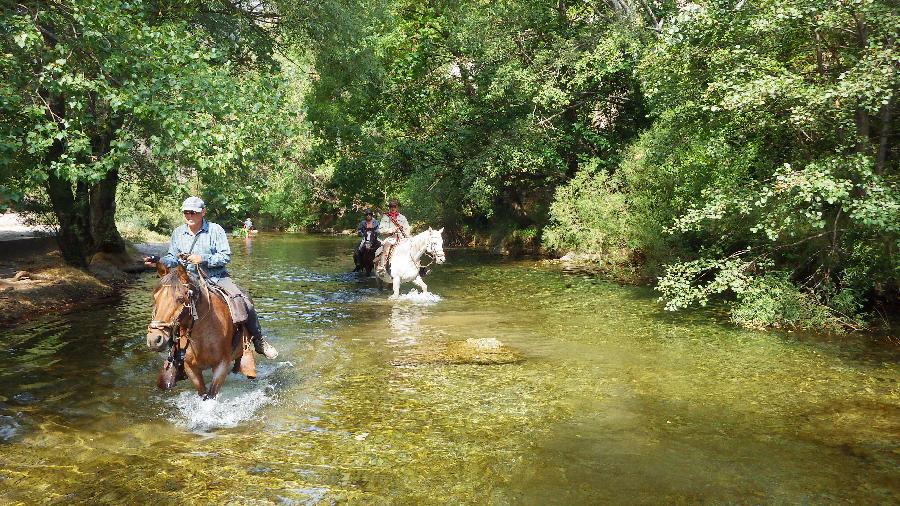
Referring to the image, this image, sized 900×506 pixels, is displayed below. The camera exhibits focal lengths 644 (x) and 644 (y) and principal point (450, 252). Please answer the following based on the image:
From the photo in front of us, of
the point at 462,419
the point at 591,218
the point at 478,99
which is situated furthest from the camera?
the point at 478,99

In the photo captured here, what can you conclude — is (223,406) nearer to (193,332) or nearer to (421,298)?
(193,332)

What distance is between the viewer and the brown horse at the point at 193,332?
24.4ft

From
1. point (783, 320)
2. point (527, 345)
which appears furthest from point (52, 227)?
point (783, 320)

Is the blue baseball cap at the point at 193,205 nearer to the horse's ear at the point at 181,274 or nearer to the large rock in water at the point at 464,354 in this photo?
the horse's ear at the point at 181,274

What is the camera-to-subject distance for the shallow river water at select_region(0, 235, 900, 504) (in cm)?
666

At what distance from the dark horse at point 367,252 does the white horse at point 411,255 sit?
4.36 metres

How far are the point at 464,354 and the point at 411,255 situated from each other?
7571 millimetres

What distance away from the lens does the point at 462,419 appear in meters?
8.70

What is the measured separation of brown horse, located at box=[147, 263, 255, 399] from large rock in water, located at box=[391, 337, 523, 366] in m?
3.41

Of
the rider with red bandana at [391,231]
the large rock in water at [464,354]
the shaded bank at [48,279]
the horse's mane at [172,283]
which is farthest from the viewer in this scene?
the rider with red bandana at [391,231]

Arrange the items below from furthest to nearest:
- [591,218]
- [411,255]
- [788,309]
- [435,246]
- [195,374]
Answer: [591,218] < [411,255] < [435,246] < [788,309] < [195,374]

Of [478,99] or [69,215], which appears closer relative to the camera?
[69,215]

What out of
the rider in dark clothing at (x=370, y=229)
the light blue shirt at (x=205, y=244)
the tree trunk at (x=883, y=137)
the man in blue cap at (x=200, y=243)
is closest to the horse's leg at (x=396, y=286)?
the rider in dark clothing at (x=370, y=229)

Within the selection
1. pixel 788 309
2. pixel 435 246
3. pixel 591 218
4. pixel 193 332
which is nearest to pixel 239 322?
pixel 193 332
